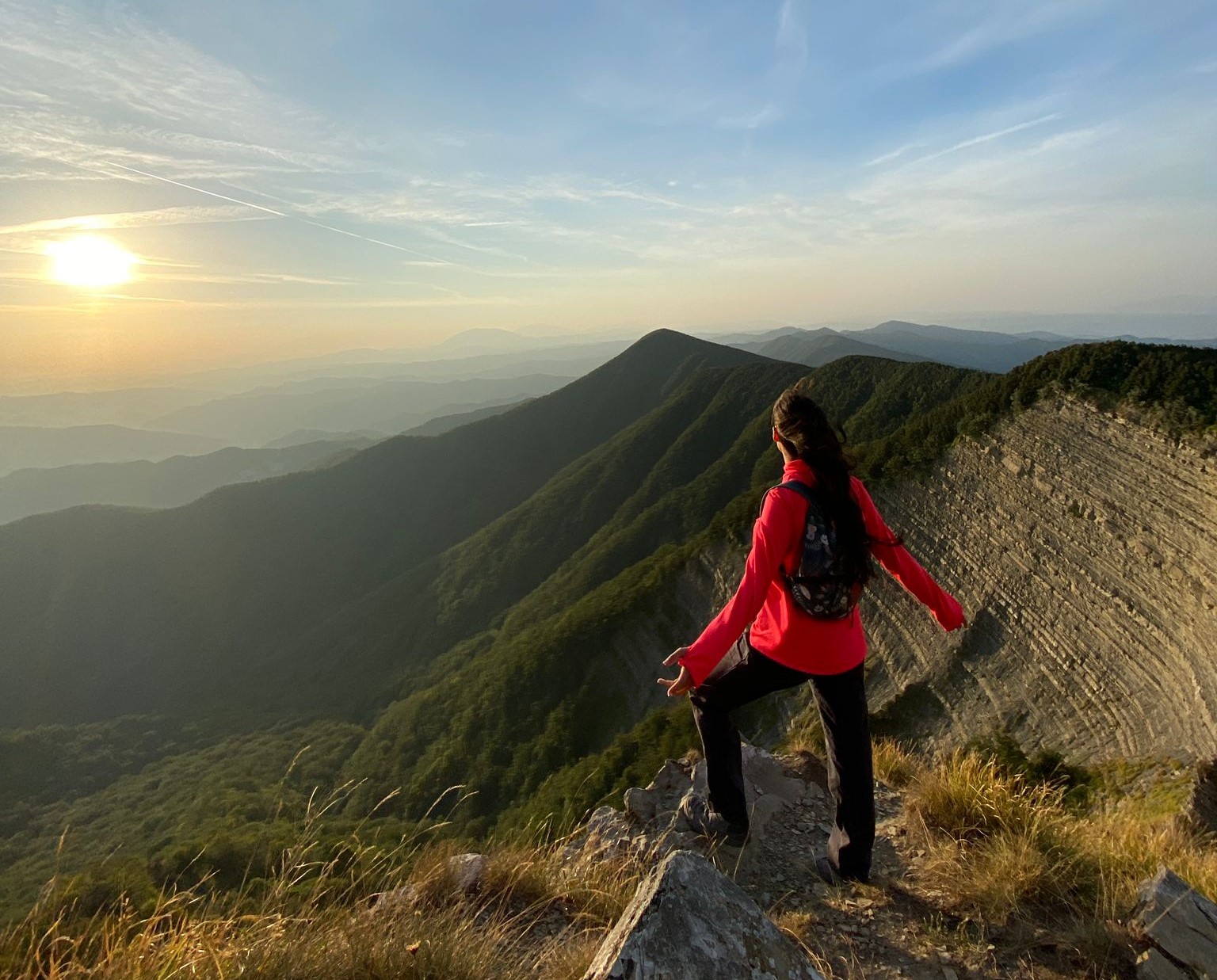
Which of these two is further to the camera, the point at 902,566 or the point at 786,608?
the point at 902,566

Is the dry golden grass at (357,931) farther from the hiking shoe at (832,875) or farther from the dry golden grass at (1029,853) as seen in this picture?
the dry golden grass at (1029,853)

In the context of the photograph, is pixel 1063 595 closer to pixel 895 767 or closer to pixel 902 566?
pixel 895 767

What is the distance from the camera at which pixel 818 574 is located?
3.29 m

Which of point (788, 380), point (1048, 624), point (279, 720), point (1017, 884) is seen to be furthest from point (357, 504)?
point (1017, 884)

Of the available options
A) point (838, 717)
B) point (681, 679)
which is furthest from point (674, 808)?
point (681, 679)

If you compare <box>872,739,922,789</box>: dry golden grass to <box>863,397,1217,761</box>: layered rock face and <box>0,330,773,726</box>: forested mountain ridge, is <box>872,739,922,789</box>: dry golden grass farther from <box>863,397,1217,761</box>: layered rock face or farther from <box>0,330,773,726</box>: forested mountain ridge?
<box>0,330,773,726</box>: forested mountain ridge

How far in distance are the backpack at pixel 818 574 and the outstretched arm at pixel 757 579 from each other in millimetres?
109

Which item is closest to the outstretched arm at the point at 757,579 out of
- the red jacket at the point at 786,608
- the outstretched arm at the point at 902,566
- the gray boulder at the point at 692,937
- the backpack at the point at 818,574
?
the red jacket at the point at 786,608

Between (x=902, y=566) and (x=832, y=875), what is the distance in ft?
6.40

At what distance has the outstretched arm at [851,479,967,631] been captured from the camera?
136 inches

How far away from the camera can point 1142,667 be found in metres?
13.1

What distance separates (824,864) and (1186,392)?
17532 millimetres

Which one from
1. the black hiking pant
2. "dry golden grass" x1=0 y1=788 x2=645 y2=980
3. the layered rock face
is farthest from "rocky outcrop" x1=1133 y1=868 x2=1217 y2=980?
the layered rock face

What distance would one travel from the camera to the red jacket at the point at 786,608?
3244 mm
